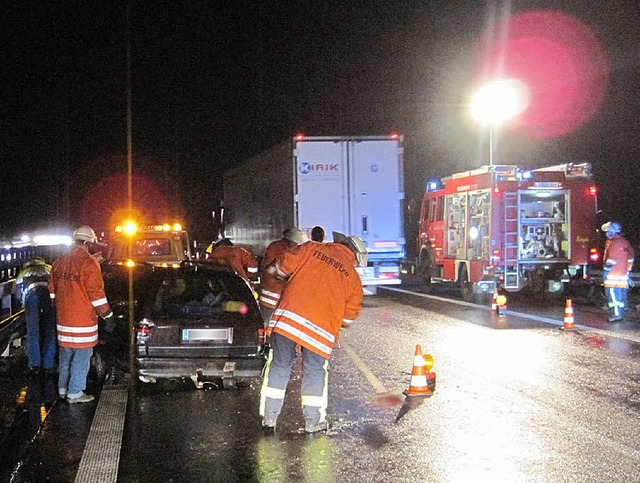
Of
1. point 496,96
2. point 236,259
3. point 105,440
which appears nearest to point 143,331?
point 105,440

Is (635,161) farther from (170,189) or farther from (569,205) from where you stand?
(170,189)

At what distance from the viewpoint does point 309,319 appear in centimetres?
673

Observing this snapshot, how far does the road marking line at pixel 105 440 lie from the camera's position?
234 inches

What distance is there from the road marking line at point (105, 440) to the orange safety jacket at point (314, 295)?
1.57 meters

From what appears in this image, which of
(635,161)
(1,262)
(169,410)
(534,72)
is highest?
(534,72)

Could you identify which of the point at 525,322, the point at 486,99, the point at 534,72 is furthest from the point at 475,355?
the point at 534,72

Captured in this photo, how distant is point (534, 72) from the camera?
31422 millimetres

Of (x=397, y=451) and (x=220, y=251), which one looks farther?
(x=220, y=251)

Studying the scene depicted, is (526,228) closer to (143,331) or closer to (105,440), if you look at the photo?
(143,331)

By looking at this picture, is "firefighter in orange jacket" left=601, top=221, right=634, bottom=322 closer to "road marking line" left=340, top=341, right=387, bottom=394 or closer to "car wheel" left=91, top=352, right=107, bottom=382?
"road marking line" left=340, top=341, right=387, bottom=394

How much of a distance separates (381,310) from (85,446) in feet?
35.4

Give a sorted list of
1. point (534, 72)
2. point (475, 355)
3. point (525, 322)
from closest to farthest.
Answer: point (475, 355), point (525, 322), point (534, 72)

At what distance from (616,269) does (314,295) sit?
906 centimetres

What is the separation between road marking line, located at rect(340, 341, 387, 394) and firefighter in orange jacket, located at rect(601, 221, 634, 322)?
202 inches
